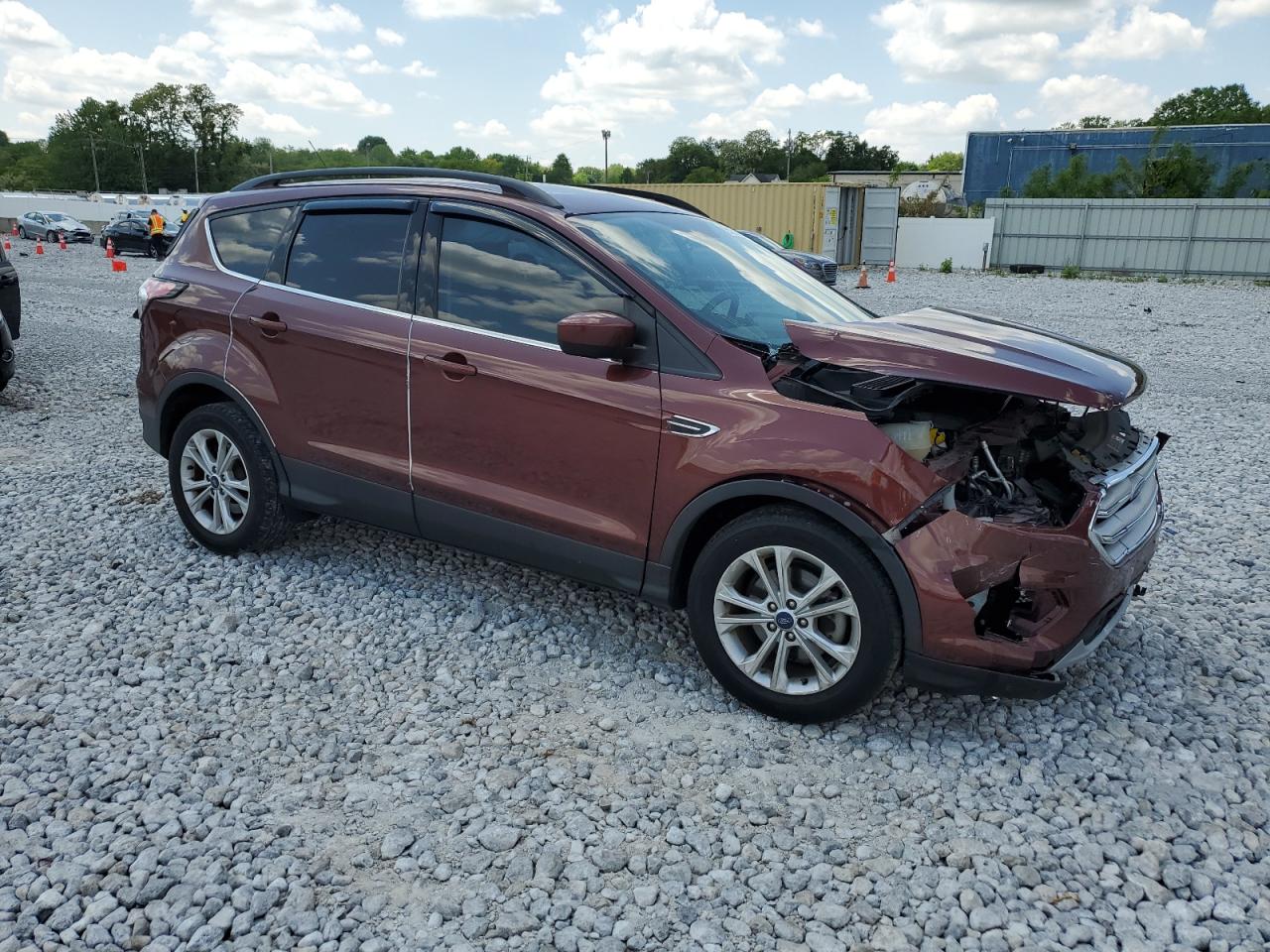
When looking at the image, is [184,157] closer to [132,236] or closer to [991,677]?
[132,236]

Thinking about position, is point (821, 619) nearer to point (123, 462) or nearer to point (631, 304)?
point (631, 304)

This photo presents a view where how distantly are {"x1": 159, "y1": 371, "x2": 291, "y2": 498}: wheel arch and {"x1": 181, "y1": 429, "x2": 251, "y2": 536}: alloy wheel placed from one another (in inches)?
7.3

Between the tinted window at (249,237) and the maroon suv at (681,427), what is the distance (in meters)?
0.02

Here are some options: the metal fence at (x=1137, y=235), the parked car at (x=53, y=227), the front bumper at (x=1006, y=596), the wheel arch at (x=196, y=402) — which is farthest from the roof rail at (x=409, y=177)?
the parked car at (x=53, y=227)

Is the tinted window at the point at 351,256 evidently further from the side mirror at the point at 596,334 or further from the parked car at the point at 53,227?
the parked car at the point at 53,227

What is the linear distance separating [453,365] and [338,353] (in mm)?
656

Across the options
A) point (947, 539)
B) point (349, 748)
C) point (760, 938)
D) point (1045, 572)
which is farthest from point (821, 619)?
point (349, 748)

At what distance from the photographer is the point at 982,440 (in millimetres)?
3404

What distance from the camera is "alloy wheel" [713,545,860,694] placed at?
129 inches

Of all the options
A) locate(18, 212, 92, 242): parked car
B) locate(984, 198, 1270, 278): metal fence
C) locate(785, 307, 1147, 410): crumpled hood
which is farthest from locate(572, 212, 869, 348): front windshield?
locate(18, 212, 92, 242): parked car

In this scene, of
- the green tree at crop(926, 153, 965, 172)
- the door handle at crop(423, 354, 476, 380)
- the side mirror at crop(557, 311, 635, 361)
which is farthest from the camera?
the green tree at crop(926, 153, 965, 172)

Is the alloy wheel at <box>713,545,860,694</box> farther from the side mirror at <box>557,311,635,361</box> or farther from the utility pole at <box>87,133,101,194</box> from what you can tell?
the utility pole at <box>87,133,101,194</box>

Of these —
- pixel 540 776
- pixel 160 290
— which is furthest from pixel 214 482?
pixel 540 776

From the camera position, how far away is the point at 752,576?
3441 millimetres
